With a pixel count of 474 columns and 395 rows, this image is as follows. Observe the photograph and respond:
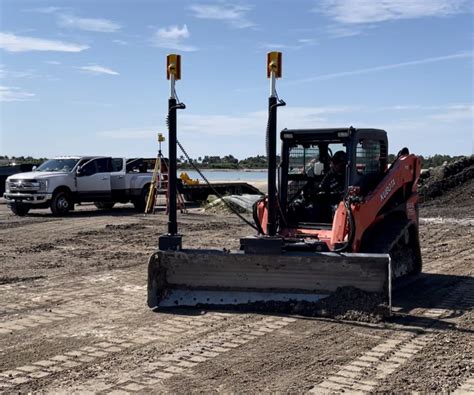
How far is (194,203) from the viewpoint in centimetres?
2681

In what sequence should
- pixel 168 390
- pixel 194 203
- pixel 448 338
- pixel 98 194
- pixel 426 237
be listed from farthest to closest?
pixel 194 203, pixel 98 194, pixel 426 237, pixel 448 338, pixel 168 390

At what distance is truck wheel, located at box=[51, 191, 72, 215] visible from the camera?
20969 millimetres

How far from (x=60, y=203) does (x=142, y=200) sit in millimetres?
3106

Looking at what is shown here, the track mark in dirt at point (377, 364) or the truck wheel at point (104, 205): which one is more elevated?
the truck wheel at point (104, 205)

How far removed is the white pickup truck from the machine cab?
12.9m

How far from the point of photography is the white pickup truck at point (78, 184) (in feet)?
68.1

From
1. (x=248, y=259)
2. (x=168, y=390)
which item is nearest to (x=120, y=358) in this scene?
(x=168, y=390)

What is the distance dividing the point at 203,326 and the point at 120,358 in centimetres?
130

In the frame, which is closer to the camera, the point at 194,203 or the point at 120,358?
the point at 120,358

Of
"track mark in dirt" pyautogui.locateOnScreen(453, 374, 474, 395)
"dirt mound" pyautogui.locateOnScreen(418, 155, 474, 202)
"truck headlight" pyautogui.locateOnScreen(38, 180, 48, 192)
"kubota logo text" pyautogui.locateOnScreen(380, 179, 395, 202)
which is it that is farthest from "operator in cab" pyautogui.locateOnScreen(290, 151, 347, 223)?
"dirt mound" pyautogui.locateOnScreen(418, 155, 474, 202)

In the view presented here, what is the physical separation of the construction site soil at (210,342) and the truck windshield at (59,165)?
10.9 m

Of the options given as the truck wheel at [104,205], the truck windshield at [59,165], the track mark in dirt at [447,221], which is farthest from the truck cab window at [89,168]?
the track mark in dirt at [447,221]

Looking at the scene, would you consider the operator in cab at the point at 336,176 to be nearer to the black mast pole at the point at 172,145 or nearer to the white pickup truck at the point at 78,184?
the black mast pole at the point at 172,145

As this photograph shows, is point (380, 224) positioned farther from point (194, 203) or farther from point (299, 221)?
point (194, 203)
